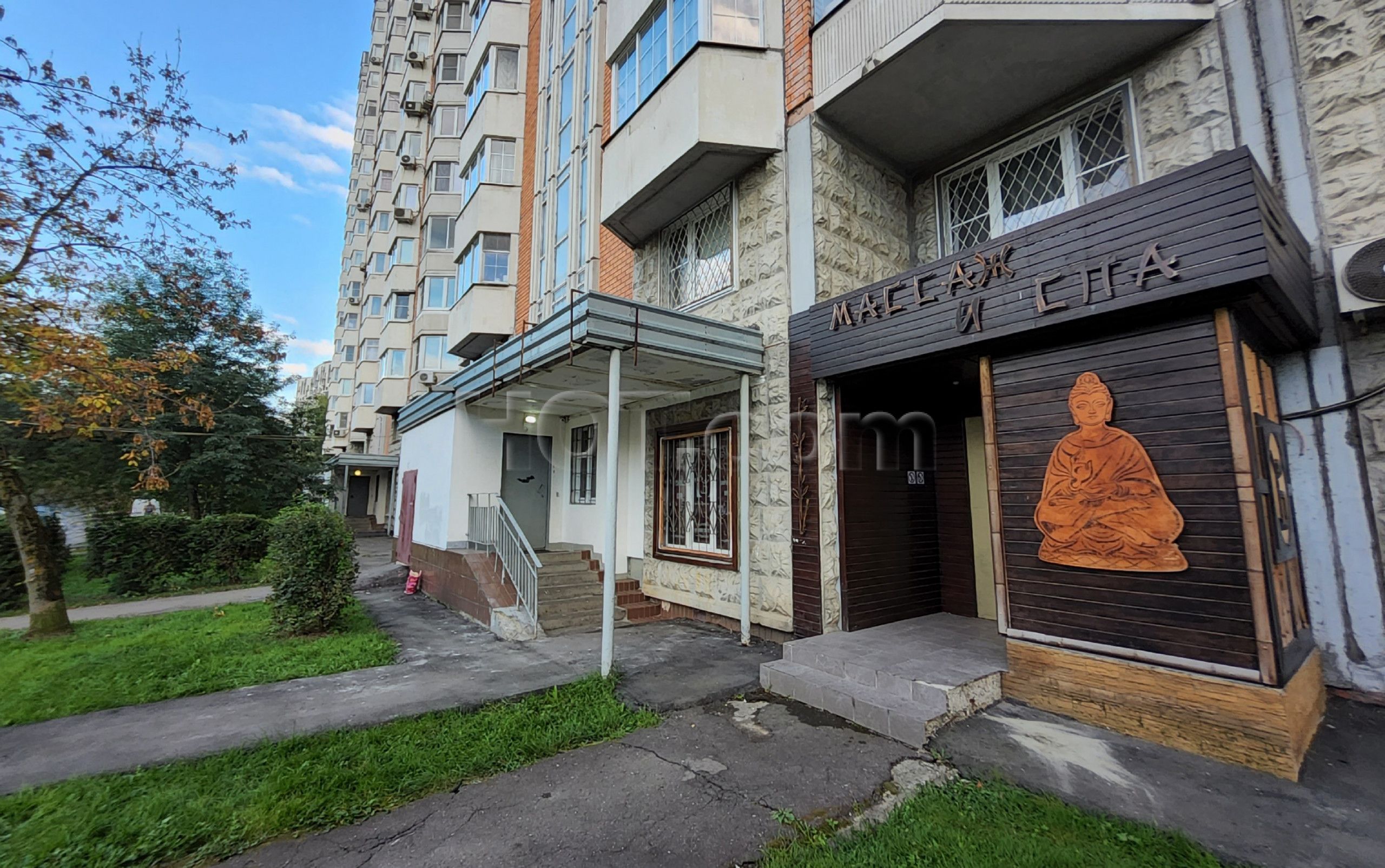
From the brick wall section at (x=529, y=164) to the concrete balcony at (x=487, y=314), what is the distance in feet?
0.80

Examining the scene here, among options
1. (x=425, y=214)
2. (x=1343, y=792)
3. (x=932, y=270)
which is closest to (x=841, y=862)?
(x=1343, y=792)

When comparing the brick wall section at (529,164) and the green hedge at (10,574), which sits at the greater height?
the brick wall section at (529,164)

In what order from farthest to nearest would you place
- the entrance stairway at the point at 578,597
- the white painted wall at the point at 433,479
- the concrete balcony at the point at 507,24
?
1. the concrete balcony at the point at 507,24
2. the white painted wall at the point at 433,479
3. the entrance stairway at the point at 578,597

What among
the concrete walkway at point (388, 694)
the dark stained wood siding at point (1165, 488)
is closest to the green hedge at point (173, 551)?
the concrete walkway at point (388, 694)

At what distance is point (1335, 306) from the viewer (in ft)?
13.4

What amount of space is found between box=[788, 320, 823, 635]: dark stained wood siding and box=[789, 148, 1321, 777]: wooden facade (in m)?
1.13

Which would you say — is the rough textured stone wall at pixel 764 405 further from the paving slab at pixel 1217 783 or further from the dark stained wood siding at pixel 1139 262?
the paving slab at pixel 1217 783

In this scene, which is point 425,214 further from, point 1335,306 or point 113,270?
point 1335,306

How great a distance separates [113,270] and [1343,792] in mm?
12536

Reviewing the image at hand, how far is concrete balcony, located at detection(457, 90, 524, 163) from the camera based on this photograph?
50.3 ft

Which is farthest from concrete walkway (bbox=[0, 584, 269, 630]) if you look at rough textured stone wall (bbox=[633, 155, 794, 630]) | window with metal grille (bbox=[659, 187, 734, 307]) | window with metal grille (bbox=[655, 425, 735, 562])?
window with metal grille (bbox=[659, 187, 734, 307])

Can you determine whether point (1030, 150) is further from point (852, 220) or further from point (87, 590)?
point (87, 590)

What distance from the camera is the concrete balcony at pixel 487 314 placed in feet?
46.2

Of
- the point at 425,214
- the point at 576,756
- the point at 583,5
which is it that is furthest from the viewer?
the point at 425,214
